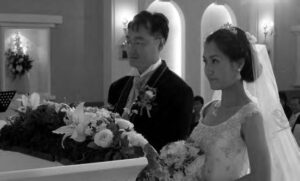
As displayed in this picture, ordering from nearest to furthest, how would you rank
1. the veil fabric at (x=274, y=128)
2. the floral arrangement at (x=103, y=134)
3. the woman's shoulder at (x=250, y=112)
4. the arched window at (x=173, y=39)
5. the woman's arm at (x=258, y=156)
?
the floral arrangement at (x=103, y=134) < the woman's arm at (x=258, y=156) < the woman's shoulder at (x=250, y=112) < the veil fabric at (x=274, y=128) < the arched window at (x=173, y=39)

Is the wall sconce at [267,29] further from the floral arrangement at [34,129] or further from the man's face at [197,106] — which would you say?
the floral arrangement at [34,129]

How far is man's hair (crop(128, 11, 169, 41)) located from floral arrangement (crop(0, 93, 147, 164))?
26.4 inches

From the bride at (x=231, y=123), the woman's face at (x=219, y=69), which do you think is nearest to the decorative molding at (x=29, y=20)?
the bride at (x=231, y=123)

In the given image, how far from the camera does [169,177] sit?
2238 mm

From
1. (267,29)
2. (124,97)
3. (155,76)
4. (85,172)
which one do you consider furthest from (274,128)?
(267,29)

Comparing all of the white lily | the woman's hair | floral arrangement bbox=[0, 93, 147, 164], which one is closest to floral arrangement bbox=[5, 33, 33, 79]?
the white lily

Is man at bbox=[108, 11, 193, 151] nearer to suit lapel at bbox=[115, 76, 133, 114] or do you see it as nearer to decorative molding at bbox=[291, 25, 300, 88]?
suit lapel at bbox=[115, 76, 133, 114]

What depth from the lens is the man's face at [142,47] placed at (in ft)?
9.14

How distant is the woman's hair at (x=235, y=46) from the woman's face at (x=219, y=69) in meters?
0.02

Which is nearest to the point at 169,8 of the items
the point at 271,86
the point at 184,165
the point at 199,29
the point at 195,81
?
the point at 199,29

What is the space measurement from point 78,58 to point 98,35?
2.29 ft

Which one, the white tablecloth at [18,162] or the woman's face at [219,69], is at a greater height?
the woman's face at [219,69]

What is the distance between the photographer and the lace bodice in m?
2.44

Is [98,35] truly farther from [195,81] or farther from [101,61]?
[195,81]
